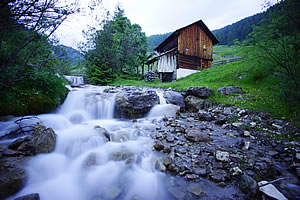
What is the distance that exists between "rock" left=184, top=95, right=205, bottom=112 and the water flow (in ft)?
13.9

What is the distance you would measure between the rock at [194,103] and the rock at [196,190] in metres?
6.01

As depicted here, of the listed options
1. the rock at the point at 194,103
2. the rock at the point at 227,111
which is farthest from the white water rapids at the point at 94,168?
the rock at the point at 227,111

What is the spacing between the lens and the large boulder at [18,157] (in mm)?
2243

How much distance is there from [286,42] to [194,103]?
485 cm

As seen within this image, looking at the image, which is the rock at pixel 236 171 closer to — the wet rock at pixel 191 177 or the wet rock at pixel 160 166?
the wet rock at pixel 191 177

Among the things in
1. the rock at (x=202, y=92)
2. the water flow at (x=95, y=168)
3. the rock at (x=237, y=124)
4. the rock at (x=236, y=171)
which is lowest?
the water flow at (x=95, y=168)

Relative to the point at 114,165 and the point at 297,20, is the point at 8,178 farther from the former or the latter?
the point at 297,20

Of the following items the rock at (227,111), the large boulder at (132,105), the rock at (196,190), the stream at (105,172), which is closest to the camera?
the rock at (196,190)

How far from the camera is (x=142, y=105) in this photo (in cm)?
751

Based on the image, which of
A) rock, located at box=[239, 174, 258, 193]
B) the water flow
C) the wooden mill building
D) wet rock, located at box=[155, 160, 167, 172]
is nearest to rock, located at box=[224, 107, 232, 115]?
the water flow

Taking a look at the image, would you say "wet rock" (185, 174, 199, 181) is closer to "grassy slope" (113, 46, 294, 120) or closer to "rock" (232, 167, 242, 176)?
"rock" (232, 167, 242, 176)

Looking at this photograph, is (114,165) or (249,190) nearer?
(249,190)

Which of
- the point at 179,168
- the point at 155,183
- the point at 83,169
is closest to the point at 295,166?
the point at 179,168

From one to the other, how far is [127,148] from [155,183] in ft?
5.17
